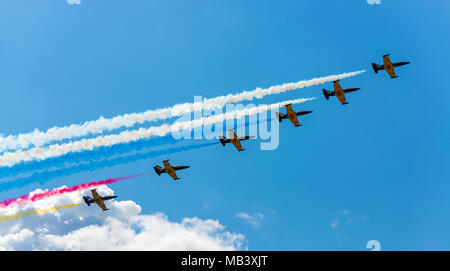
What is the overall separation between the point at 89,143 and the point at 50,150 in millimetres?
7602

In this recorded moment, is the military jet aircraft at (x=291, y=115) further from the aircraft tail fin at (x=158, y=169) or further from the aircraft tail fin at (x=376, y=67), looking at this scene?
the aircraft tail fin at (x=158, y=169)

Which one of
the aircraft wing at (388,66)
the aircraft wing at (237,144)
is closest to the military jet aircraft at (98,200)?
the aircraft wing at (237,144)

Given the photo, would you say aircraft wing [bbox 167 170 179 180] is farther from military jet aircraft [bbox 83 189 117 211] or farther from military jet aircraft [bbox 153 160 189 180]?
military jet aircraft [bbox 83 189 117 211]

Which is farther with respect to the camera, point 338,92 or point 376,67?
point 376,67

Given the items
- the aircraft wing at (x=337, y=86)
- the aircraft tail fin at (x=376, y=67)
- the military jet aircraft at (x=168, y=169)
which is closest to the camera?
the military jet aircraft at (x=168, y=169)

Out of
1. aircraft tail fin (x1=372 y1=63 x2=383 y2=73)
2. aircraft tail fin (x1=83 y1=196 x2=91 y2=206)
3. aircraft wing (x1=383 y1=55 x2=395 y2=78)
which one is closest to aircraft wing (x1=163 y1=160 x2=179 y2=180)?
aircraft tail fin (x1=83 y1=196 x2=91 y2=206)

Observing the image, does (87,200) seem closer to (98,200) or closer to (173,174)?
(98,200)

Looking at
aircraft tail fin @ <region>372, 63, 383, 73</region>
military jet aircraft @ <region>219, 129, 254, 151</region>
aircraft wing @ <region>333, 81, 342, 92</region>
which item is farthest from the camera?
aircraft tail fin @ <region>372, 63, 383, 73</region>

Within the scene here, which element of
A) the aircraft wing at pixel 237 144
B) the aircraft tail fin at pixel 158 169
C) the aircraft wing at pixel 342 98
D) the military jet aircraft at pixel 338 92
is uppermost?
the military jet aircraft at pixel 338 92

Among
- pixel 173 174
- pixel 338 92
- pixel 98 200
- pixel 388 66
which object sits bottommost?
pixel 98 200

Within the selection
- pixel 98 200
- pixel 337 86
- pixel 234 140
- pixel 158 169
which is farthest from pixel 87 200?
pixel 337 86
